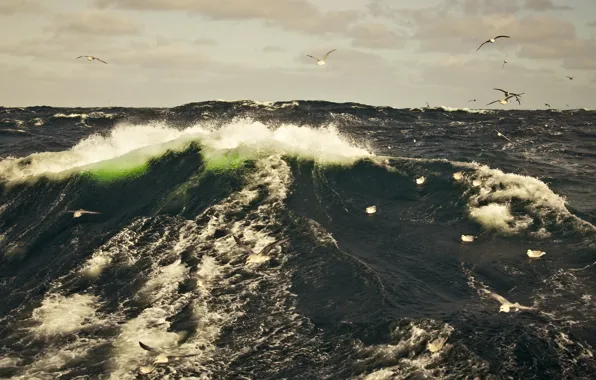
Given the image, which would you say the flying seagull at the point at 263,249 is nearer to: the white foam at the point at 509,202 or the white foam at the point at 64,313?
the white foam at the point at 64,313

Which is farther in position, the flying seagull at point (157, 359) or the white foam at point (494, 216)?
the white foam at point (494, 216)

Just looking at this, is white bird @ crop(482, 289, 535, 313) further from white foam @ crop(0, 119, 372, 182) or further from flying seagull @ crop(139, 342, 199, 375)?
white foam @ crop(0, 119, 372, 182)

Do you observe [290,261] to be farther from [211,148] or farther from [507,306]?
[211,148]


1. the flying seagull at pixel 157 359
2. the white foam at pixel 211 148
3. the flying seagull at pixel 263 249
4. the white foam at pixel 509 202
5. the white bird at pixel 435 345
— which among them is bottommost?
the flying seagull at pixel 157 359

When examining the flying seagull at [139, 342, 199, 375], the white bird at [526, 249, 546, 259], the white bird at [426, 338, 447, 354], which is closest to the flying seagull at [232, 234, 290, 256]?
the flying seagull at [139, 342, 199, 375]

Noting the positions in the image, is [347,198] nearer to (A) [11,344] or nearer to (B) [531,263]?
(B) [531,263]

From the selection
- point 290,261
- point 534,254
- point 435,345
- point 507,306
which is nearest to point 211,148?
point 290,261

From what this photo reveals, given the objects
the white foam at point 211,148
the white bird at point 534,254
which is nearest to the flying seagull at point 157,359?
the white bird at point 534,254
